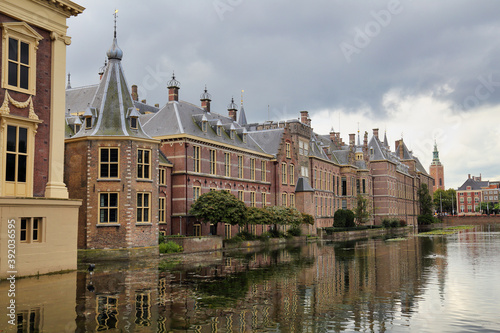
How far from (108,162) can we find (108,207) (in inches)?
126

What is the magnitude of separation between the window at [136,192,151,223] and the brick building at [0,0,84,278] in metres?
11.4

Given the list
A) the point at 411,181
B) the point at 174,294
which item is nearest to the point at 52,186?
the point at 174,294

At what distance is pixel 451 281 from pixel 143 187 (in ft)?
72.6

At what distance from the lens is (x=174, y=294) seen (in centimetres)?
1744

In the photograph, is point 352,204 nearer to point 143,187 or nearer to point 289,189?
point 289,189

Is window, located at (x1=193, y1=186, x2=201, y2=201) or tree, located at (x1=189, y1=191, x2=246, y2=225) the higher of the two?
window, located at (x1=193, y1=186, x2=201, y2=201)

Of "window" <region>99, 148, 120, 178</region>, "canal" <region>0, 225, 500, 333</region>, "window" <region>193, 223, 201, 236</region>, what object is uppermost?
"window" <region>99, 148, 120, 178</region>

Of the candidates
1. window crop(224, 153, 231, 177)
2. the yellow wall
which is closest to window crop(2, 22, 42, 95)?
the yellow wall

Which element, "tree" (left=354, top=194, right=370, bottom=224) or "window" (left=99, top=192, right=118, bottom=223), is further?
"tree" (left=354, top=194, right=370, bottom=224)

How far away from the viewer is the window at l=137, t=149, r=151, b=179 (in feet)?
116

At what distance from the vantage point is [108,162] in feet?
112

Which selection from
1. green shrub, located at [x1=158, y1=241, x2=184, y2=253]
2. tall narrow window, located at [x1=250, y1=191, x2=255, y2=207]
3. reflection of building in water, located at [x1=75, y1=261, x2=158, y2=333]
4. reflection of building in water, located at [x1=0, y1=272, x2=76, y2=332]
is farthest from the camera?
tall narrow window, located at [x1=250, y1=191, x2=255, y2=207]

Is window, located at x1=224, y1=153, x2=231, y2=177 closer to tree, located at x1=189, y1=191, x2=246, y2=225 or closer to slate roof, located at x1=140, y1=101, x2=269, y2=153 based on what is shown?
slate roof, located at x1=140, y1=101, x2=269, y2=153

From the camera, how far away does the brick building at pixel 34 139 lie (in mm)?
20766
